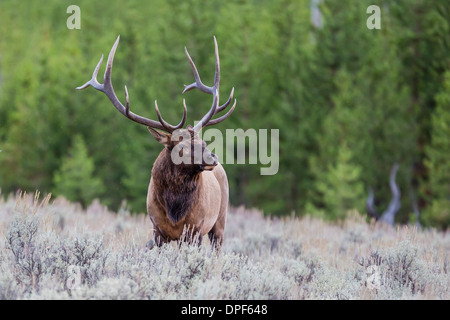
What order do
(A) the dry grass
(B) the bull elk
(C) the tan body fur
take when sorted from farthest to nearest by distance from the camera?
(C) the tan body fur
(B) the bull elk
(A) the dry grass

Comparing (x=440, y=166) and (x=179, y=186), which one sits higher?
(x=179, y=186)

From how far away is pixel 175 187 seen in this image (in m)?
5.36

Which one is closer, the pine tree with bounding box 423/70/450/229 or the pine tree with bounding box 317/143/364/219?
the pine tree with bounding box 423/70/450/229

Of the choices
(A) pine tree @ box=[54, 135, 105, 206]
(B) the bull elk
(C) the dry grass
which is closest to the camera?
(C) the dry grass

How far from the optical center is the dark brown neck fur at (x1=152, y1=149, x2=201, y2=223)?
5.34m

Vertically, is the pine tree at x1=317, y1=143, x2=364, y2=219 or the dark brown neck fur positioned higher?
the dark brown neck fur

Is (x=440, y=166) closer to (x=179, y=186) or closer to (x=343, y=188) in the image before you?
(x=343, y=188)

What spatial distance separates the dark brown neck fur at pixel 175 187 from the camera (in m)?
5.34

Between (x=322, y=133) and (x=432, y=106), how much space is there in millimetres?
4238

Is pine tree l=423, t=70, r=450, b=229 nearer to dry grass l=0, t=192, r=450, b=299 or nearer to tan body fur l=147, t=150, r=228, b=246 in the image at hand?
dry grass l=0, t=192, r=450, b=299

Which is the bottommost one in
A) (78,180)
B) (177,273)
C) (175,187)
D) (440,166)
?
(78,180)

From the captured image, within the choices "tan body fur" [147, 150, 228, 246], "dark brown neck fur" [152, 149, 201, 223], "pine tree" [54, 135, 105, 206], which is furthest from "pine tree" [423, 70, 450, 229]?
"dark brown neck fur" [152, 149, 201, 223]

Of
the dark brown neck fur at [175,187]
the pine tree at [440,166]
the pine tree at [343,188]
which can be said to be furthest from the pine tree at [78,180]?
the dark brown neck fur at [175,187]

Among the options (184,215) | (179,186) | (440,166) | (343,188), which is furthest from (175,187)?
(343,188)
